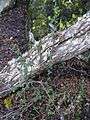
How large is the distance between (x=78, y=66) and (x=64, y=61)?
22 cm

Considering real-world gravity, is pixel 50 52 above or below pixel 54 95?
above

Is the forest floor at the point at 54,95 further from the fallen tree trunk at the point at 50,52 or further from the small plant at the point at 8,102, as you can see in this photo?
the fallen tree trunk at the point at 50,52

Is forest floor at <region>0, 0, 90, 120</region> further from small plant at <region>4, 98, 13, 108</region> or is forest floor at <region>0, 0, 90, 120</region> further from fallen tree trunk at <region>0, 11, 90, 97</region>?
fallen tree trunk at <region>0, 11, 90, 97</region>

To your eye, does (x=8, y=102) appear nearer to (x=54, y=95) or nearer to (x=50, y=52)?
(x=54, y=95)

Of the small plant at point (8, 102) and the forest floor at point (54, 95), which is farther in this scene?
the small plant at point (8, 102)

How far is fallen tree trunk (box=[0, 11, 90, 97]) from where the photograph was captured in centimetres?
316

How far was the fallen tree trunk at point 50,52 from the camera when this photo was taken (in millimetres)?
3158

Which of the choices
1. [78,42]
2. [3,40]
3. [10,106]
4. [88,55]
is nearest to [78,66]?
[88,55]

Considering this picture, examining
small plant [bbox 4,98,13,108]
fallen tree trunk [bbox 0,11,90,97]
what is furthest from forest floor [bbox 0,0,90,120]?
fallen tree trunk [bbox 0,11,90,97]

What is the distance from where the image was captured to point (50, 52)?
321 cm

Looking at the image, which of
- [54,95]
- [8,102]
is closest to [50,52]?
[54,95]

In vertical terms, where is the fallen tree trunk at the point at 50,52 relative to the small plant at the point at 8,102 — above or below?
above

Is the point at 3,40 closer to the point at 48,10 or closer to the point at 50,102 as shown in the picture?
the point at 48,10

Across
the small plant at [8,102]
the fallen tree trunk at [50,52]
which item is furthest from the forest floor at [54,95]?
the fallen tree trunk at [50,52]
